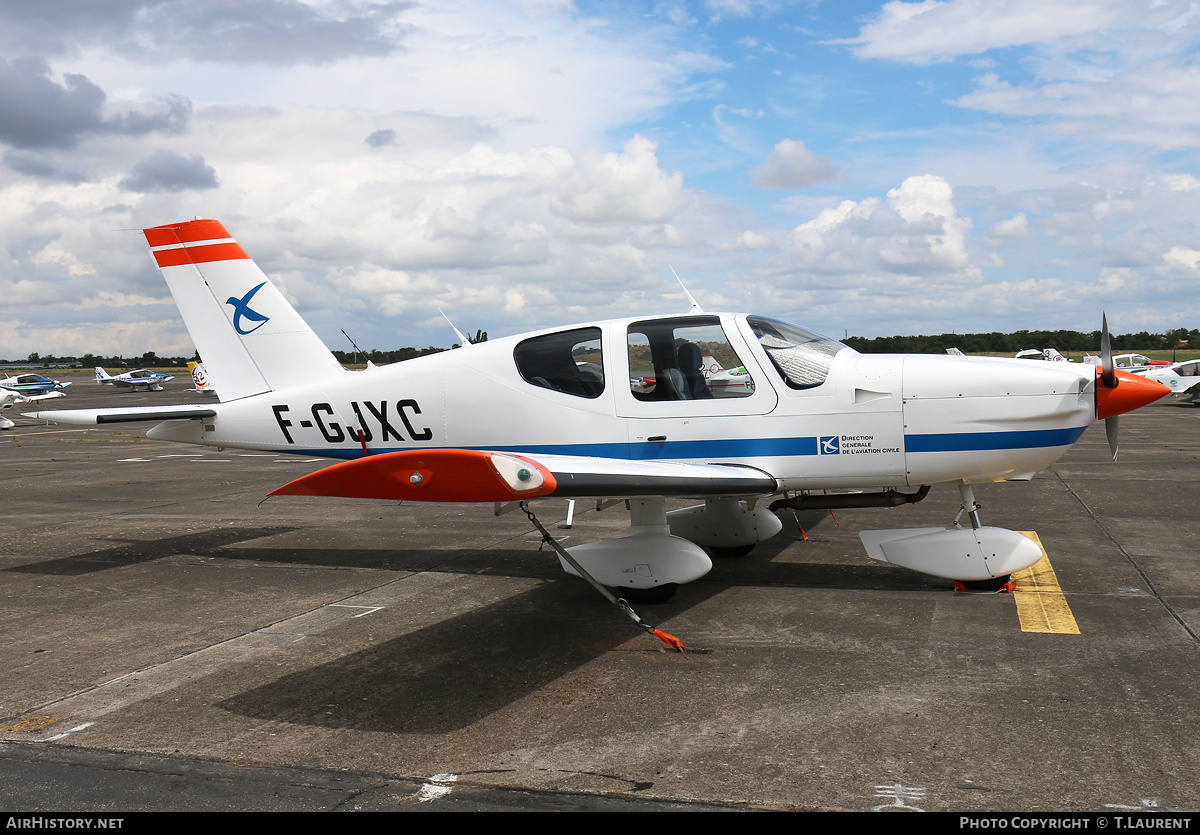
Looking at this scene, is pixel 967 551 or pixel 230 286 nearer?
pixel 967 551

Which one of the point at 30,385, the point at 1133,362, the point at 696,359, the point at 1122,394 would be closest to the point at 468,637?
the point at 696,359

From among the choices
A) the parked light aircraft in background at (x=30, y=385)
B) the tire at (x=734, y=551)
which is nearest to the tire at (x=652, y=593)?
the tire at (x=734, y=551)

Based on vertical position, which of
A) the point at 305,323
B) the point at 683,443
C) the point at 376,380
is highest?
the point at 305,323

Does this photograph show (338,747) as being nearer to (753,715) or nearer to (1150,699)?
(753,715)

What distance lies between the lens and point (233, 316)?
8172 mm

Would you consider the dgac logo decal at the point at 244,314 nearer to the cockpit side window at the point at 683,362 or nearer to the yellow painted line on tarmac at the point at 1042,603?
the cockpit side window at the point at 683,362

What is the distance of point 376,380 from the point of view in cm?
731

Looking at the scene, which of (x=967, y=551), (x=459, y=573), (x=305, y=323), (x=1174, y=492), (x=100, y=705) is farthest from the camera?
(x=1174, y=492)

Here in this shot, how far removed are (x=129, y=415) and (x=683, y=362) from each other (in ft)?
16.5

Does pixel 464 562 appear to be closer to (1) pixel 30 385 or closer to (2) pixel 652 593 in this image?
(2) pixel 652 593

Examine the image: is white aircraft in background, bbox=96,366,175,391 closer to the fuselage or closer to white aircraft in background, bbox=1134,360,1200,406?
white aircraft in background, bbox=1134,360,1200,406

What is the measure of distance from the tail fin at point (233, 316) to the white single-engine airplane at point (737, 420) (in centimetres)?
91

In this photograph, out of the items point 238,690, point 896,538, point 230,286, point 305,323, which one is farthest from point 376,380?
point 896,538

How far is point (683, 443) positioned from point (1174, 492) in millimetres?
7895
